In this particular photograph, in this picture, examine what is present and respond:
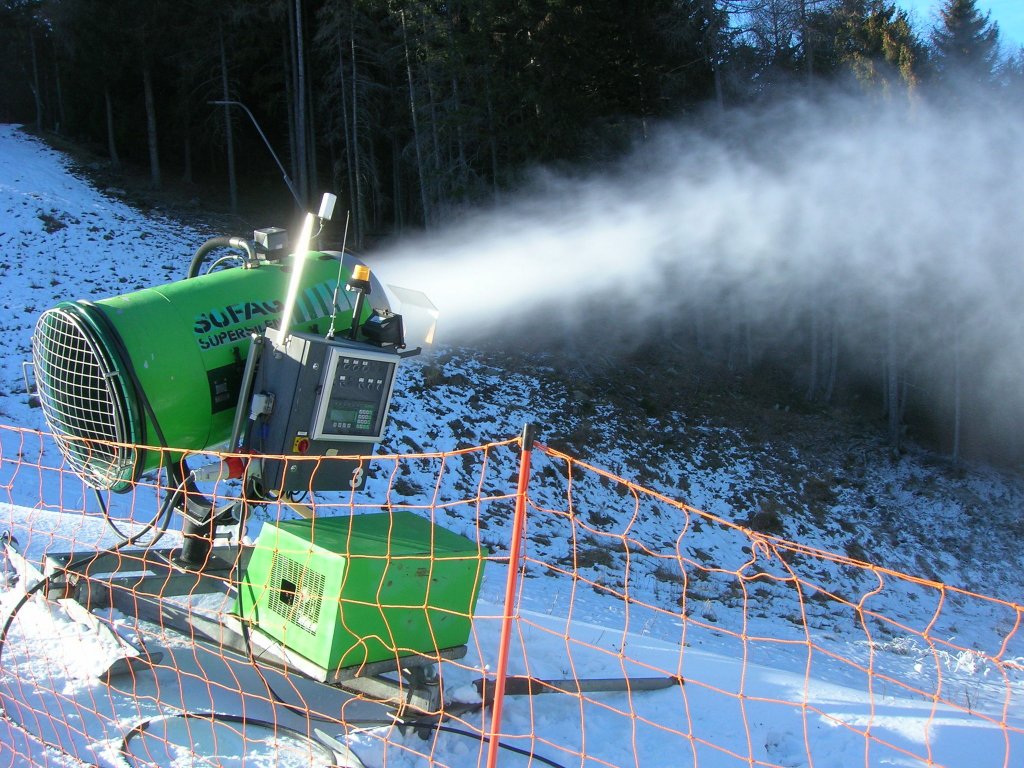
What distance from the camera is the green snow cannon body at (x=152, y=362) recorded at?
12.7 feet

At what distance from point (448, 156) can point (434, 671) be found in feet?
60.9

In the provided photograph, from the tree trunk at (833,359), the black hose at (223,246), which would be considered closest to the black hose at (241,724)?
the black hose at (223,246)

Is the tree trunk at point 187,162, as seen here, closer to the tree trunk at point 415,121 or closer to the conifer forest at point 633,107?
the conifer forest at point 633,107

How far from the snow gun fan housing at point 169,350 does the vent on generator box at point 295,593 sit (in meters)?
0.72

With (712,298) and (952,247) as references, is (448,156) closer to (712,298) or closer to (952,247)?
(712,298)

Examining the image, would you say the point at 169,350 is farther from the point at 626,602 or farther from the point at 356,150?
the point at 356,150

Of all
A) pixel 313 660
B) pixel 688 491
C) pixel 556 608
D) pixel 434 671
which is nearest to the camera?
pixel 313 660

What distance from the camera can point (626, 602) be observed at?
4.06 meters

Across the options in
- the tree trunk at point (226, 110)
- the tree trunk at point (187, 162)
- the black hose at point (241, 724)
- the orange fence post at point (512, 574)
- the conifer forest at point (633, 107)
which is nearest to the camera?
the orange fence post at point (512, 574)

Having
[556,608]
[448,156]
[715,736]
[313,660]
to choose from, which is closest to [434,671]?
[313,660]

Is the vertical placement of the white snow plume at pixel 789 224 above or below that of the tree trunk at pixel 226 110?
below

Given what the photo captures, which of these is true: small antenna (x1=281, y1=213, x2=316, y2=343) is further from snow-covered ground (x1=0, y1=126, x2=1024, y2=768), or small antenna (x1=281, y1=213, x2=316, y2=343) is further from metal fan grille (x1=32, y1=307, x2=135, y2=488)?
snow-covered ground (x1=0, y1=126, x2=1024, y2=768)

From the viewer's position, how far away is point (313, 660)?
374cm

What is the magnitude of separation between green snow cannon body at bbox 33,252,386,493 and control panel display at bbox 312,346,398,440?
0.47 meters
